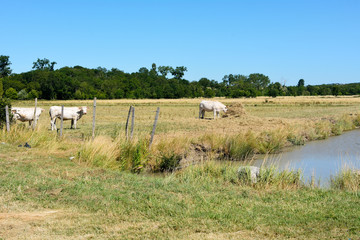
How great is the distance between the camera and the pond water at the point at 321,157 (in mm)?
12603

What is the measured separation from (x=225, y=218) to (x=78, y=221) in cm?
248

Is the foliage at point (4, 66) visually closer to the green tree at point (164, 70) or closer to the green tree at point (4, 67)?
the green tree at point (4, 67)

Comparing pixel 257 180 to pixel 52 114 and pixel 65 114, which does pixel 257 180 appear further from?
pixel 52 114

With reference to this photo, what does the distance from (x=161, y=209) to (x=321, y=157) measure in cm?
1115

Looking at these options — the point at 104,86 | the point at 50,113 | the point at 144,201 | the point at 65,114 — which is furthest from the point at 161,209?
the point at 104,86

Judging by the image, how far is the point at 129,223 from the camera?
6.01 m

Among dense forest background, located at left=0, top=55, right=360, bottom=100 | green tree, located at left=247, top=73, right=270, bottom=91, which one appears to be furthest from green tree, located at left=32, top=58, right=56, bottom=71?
green tree, located at left=247, top=73, right=270, bottom=91

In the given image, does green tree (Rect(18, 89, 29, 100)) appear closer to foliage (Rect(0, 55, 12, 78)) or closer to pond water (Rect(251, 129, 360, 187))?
foliage (Rect(0, 55, 12, 78))

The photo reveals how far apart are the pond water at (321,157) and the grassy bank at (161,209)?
149 inches

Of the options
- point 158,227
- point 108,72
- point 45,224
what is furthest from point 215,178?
point 108,72

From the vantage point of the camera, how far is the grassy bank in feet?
18.5

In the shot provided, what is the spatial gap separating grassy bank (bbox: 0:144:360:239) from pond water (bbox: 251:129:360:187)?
3.78 m

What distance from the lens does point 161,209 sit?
6.55 meters

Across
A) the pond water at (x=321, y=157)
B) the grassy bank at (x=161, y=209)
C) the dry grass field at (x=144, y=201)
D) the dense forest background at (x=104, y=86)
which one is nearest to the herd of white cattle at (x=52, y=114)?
the dry grass field at (x=144, y=201)
